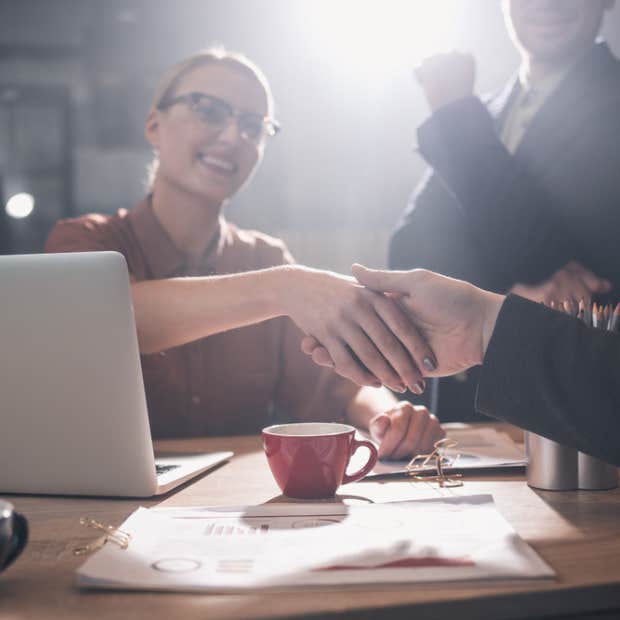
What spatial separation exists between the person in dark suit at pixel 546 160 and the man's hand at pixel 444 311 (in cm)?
56

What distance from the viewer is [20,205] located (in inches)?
150

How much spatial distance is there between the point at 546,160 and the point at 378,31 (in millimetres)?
2334

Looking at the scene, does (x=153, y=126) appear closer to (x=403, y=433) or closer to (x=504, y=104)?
(x=504, y=104)

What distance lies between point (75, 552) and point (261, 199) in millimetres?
3298

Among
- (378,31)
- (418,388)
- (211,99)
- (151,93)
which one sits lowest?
(418,388)

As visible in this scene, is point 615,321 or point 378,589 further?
point 615,321

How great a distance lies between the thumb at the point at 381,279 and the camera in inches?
37.4

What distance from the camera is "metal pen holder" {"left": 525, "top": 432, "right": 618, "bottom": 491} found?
857 millimetres

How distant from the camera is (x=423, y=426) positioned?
3.42 feet

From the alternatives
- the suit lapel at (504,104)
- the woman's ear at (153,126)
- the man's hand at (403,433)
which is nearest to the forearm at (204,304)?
the man's hand at (403,433)

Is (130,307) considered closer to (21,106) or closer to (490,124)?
(490,124)

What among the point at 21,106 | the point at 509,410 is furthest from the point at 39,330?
the point at 21,106

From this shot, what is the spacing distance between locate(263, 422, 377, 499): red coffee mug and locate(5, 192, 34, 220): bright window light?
10.9 ft

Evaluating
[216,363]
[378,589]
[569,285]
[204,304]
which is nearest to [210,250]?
[216,363]
